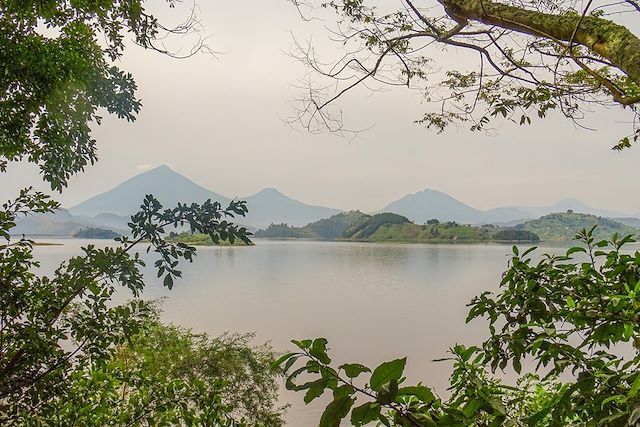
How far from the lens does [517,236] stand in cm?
5134

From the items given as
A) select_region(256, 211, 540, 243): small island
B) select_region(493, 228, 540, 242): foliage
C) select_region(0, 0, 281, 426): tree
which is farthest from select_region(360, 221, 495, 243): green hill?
select_region(0, 0, 281, 426): tree

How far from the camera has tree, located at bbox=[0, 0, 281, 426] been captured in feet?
4.89

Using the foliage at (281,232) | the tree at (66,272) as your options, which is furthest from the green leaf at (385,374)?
the foliage at (281,232)

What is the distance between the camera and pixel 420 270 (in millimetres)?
36406

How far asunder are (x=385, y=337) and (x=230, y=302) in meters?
8.31

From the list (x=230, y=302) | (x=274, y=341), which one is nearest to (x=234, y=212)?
(x=274, y=341)

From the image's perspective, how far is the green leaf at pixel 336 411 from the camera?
53 cm

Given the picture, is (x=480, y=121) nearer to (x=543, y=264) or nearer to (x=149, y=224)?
(x=543, y=264)

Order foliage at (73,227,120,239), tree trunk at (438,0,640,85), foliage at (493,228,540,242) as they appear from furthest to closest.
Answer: foliage at (493,228,540,242) → foliage at (73,227,120,239) → tree trunk at (438,0,640,85)

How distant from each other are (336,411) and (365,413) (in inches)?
1.5

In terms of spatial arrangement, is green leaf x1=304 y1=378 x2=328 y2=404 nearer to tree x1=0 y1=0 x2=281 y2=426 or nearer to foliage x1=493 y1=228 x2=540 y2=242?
tree x1=0 y1=0 x2=281 y2=426

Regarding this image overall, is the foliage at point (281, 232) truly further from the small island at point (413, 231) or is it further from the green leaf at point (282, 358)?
the green leaf at point (282, 358)

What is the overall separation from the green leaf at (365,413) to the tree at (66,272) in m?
1.08

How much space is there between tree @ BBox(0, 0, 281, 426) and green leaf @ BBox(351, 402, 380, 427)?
1.08 metres
